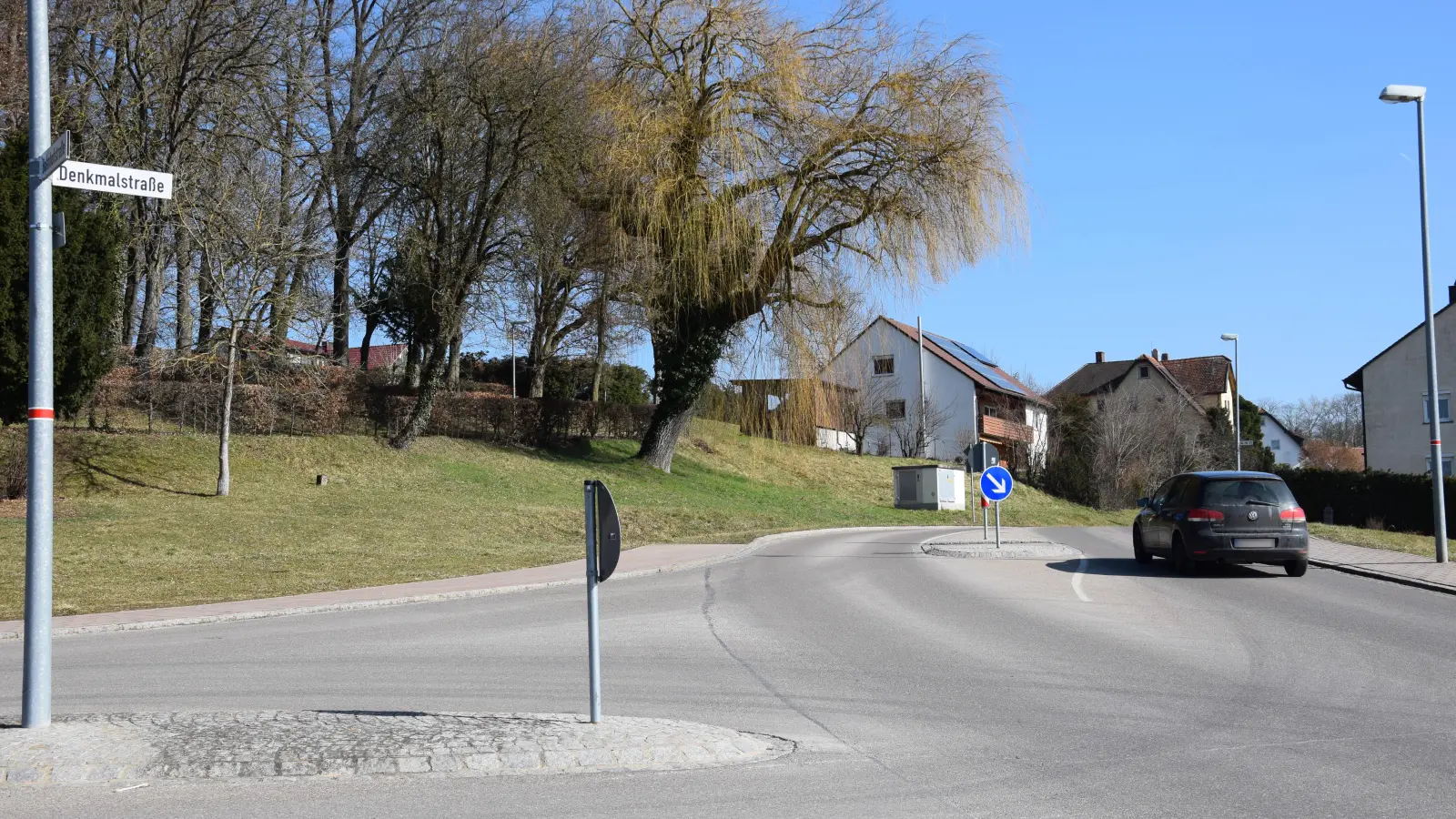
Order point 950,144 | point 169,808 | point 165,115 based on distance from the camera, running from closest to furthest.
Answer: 1. point 169,808
2. point 165,115
3. point 950,144

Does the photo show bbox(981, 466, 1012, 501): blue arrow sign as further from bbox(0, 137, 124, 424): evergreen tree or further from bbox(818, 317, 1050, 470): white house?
bbox(818, 317, 1050, 470): white house

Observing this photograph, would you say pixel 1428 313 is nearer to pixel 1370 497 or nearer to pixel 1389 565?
pixel 1389 565

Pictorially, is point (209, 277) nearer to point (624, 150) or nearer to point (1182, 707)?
→ point (624, 150)

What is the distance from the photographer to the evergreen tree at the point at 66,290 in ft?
68.1

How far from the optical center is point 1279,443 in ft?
337

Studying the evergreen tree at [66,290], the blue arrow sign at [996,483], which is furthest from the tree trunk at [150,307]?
the blue arrow sign at [996,483]

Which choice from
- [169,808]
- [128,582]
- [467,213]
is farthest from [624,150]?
[169,808]

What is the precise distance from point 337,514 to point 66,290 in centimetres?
649

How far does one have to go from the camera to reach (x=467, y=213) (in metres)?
31.2

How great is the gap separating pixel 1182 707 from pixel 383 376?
38.0 m

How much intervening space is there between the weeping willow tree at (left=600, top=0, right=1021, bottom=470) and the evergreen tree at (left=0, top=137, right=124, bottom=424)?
11.8m

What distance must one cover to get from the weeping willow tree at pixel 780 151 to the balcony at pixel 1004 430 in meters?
39.0

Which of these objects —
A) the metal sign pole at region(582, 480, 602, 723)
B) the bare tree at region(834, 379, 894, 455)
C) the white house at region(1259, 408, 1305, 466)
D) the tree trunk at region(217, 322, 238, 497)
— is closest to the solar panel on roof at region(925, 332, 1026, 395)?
the bare tree at region(834, 379, 894, 455)

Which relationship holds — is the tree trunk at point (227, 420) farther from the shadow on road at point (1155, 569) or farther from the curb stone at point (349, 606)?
the shadow on road at point (1155, 569)
